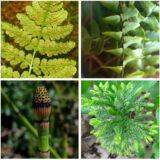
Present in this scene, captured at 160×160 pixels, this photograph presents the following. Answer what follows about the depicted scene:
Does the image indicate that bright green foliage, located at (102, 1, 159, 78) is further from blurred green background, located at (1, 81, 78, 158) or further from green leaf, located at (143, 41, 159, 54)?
blurred green background, located at (1, 81, 78, 158)

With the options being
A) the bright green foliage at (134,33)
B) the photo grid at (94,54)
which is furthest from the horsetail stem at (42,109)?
the bright green foliage at (134,33)

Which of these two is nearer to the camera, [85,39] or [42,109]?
[42,109]

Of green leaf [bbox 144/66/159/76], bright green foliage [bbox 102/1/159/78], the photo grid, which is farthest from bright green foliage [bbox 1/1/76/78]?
green leaf [bbox 144/66/159/76]

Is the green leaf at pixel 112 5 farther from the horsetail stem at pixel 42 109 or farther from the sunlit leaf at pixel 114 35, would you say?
the horsetail stem at pixel 42 109

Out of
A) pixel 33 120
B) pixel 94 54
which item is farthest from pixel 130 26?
pixel 33 120

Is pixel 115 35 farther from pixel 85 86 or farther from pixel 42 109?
pixel 42 109

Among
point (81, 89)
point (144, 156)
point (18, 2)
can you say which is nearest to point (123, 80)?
point (81, 89)
